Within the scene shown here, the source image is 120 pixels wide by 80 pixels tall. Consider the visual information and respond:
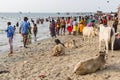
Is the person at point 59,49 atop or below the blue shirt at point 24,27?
below

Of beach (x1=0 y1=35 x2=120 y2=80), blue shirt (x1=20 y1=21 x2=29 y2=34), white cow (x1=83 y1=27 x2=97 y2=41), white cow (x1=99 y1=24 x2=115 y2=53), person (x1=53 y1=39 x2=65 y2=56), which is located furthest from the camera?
white cow (x1=83 y1=27 x2=97 y2=41)

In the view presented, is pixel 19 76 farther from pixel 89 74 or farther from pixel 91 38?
pixel 91 38

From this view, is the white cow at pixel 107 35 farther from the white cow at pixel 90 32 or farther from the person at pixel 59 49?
the white cow at pixel 90 32

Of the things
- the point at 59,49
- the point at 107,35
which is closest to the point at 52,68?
the point at 59,49

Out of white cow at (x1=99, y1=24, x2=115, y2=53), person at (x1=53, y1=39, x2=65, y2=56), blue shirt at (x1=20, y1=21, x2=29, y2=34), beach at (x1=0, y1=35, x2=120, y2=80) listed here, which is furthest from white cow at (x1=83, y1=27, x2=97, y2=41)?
white cow at (x1=99, y1=24, x2=115, y2=53)

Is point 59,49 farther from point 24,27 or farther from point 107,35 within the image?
point 24,27

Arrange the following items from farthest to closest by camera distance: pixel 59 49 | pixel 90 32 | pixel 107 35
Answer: pixel 90 32 → pixel 59 49 → pixel 107 35

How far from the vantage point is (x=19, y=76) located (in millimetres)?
11312

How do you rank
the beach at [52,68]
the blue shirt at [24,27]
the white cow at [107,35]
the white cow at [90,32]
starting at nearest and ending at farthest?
the beach at [52,68] < the white cow at [107,35] < the blue shirt at [24,27] < the white cow at [90,32]

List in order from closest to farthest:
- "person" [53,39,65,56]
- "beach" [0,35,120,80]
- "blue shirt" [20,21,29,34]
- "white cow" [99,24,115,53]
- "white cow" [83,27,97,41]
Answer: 1. "beach" [0,35,120,80]
2. "white cow" [99,24,115,53]
3. "person" [53,39,65,56]
4. "blue shirt" [20,21,29,34]
5. "white cow" [83,27,97,41]

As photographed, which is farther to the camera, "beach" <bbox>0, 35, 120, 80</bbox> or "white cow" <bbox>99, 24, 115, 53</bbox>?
"white cow" <bbox>99, 24, 115, 53</bbox>

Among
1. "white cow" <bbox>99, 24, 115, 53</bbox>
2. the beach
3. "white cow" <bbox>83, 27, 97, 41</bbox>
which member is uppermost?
"white cow" <bbox>99, 24, 115, 53</bbox>

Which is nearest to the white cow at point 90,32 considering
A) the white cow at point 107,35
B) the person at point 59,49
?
the person at point 59,49

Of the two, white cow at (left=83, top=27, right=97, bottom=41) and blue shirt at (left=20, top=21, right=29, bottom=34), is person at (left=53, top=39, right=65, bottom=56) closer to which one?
blue shirt at (left=20, top=21, right=29, bottom=34)
